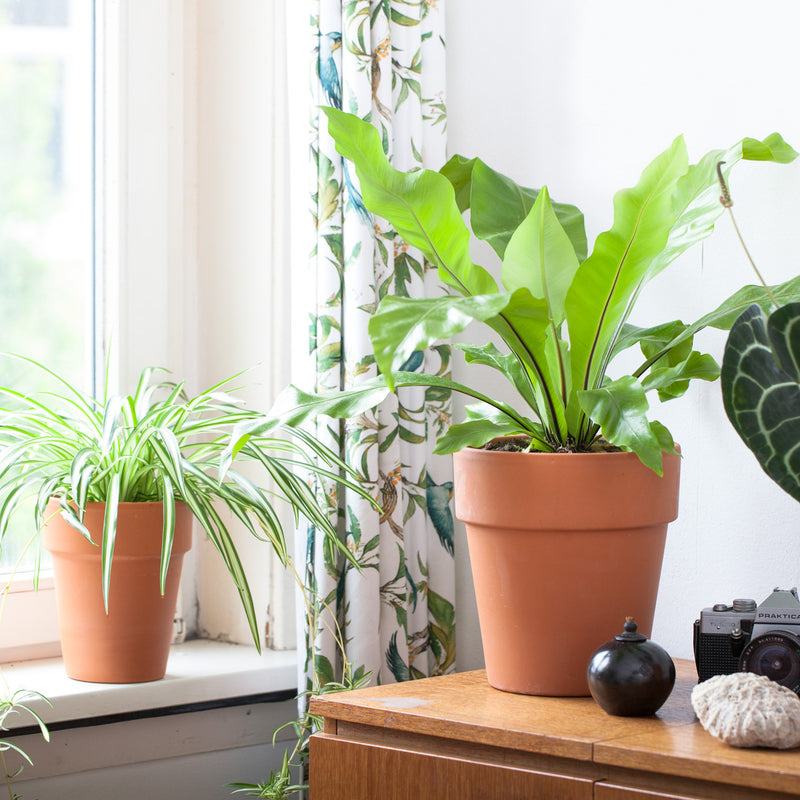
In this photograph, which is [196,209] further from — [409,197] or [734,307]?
[734,307]

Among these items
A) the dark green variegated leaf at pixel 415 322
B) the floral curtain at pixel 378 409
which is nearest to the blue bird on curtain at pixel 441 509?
the floral curtain at pixel 378 409

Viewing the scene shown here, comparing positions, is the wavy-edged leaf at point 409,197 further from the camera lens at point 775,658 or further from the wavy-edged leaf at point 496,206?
the camera lens at point 775,658

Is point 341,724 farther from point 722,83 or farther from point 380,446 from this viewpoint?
point 722,83

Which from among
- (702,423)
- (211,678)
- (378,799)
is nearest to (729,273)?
(702,423)

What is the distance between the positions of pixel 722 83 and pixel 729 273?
252 mm

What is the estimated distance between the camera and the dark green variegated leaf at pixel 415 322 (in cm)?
81

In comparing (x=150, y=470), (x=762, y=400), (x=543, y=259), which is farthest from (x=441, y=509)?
(x=762, y=400)

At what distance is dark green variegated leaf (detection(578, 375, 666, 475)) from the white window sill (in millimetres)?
764


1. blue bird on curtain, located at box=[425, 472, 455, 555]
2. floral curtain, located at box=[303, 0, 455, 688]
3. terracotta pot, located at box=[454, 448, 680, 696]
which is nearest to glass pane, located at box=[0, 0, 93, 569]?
floral curtain, located at box=[303, 0, 455, 688]

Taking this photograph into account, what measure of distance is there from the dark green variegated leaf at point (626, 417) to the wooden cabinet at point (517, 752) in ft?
0.80

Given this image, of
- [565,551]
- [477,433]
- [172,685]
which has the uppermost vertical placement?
[477,433]

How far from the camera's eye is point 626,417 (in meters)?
0.92

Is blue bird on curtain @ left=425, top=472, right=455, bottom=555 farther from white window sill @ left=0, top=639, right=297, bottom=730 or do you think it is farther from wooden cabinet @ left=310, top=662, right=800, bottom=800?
wooden cabinet @ left=310, top=662, right=800, bottom=800

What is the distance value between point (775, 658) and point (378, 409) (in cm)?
65
